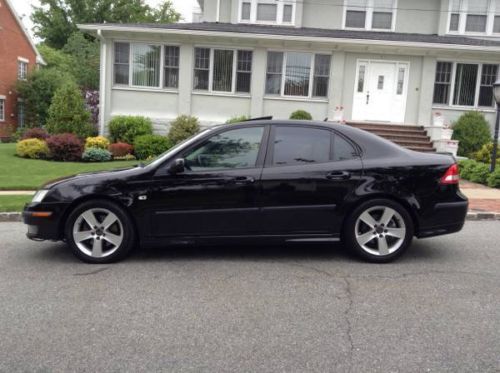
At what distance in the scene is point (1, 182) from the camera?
1120 centimetres

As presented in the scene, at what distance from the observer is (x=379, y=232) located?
214 inches

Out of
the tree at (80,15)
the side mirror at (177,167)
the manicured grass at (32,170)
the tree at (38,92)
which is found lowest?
the manicured grass at (32,170)

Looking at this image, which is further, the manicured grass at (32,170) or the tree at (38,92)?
the tree at (38,92)

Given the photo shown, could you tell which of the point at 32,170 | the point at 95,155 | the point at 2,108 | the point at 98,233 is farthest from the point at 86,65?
the point at 98,233

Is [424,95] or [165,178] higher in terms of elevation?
[424,95]

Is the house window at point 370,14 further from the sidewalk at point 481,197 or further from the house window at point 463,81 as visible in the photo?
the sidewalk at point 481,197

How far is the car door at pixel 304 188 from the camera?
17.5ft

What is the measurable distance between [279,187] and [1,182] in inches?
335

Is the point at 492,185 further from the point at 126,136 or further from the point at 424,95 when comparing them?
the point at 126,136

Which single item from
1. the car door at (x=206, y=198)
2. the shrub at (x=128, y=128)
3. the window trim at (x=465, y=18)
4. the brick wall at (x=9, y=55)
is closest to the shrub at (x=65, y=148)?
the shrub at (x=128, y=128)

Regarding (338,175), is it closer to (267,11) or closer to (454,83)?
(454,83)

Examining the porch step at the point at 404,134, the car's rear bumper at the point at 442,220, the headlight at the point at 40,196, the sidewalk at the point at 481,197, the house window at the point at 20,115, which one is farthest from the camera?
the house window at the point at 20,115

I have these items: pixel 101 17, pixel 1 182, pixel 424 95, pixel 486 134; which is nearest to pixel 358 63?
pixel 424 95

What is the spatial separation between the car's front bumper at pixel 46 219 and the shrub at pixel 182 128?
37.8 ft
